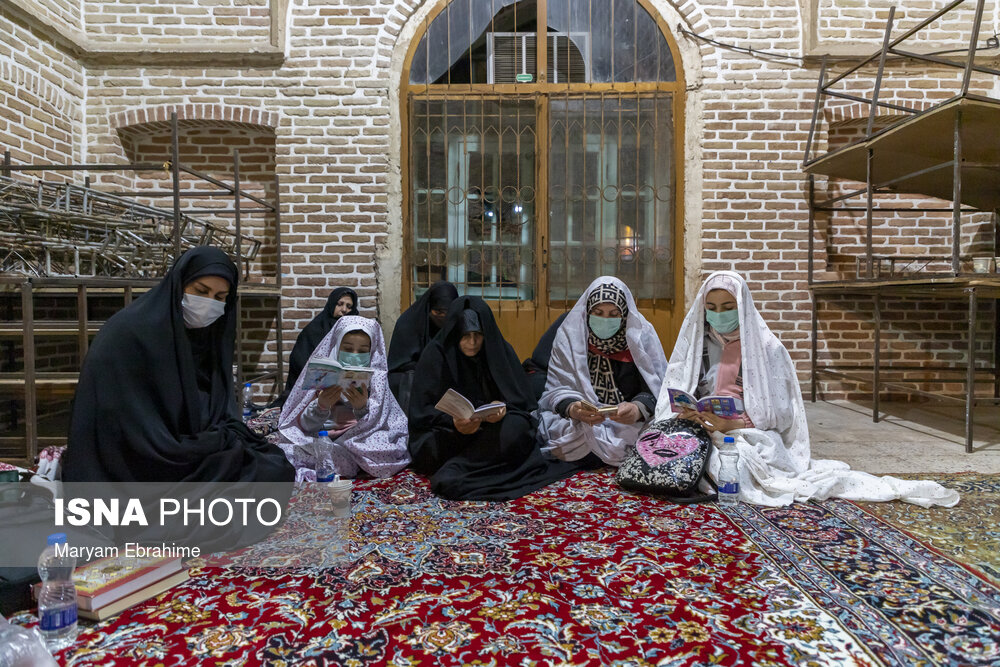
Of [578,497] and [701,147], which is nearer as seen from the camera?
[578,497]

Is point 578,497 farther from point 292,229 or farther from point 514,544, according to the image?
point 292,229

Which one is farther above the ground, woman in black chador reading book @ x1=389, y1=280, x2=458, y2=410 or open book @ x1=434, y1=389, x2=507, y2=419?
woman in black chador reading book @ x1=389, y1=280, x2=458, y2=410

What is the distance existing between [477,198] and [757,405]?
359 cm

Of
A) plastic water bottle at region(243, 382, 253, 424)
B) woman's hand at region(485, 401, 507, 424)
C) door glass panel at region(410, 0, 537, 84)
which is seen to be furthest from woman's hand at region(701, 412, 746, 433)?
door glass panel at region(410, 0, 537, 84)

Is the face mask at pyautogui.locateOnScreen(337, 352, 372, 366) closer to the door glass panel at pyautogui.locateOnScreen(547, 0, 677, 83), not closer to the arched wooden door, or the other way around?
the arched wooden door

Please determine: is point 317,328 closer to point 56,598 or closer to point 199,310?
point 199,310

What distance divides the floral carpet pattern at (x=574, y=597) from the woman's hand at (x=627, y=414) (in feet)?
2.37

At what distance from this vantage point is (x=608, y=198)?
6.11 meters

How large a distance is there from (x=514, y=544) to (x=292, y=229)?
4.28 metres

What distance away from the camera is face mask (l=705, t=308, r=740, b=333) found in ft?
11.5

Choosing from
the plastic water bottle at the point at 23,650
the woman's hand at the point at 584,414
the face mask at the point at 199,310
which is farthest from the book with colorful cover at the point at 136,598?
the woman's hand at the point at 584,414

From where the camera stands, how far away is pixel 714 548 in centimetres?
264

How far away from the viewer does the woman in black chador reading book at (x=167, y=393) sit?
268cm

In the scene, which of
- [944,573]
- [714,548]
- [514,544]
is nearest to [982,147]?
[944,573]
